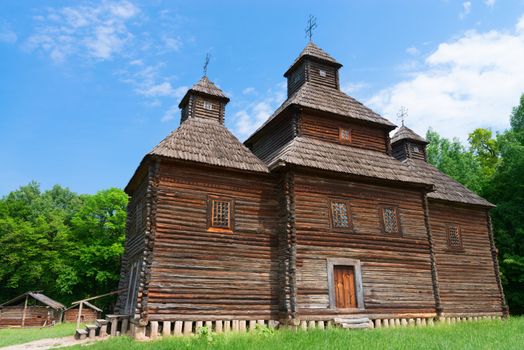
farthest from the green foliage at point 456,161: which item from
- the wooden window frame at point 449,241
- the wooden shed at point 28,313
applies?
the wooden shed at point 28,313

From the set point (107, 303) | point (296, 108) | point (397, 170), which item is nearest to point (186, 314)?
point (296, 108)

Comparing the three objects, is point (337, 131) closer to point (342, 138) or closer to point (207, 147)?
point (342, 138)

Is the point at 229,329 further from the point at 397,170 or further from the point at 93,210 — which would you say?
the point at 93,210

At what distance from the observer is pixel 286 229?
15672 mm

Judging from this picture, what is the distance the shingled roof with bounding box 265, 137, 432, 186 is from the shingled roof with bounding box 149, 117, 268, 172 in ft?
3.72

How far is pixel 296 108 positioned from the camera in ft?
61.1

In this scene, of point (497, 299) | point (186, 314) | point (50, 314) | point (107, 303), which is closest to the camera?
point (186, 314)

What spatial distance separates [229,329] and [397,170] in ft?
32.8

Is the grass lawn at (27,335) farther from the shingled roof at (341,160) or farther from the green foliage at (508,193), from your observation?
the green foliage at (508,193)

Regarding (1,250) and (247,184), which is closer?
(247,184)

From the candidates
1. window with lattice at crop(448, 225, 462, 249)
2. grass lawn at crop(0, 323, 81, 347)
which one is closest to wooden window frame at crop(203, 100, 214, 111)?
grass lawn at crop(0, 323, 81, 347)

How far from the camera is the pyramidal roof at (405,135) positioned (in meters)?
26.6

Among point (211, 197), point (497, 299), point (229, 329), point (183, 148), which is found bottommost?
point (229, 329)

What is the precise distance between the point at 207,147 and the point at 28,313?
2596 centimetres
